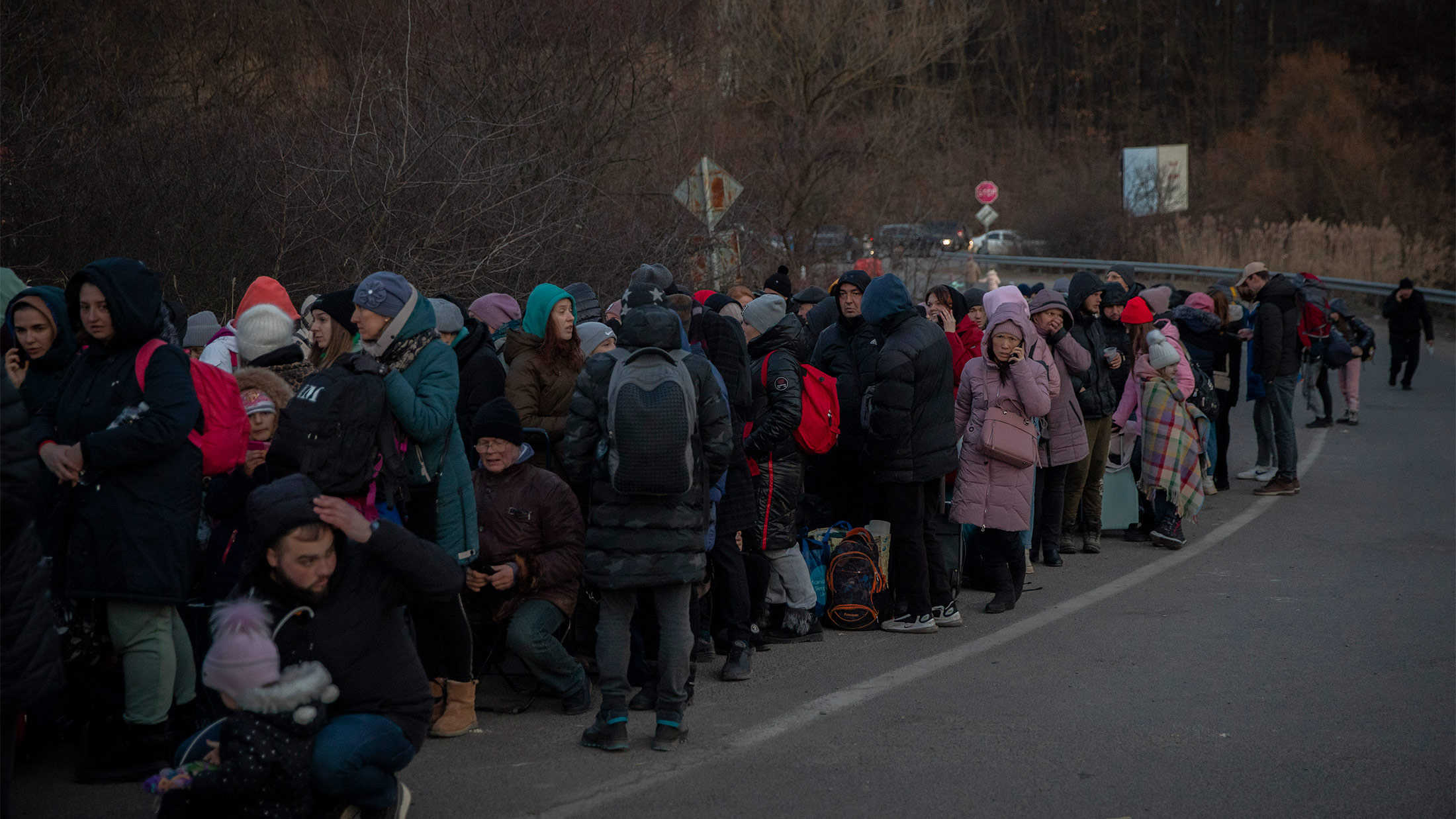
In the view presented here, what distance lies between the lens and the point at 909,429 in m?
7.41

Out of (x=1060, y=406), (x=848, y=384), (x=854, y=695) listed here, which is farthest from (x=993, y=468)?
(x=854, y=695)

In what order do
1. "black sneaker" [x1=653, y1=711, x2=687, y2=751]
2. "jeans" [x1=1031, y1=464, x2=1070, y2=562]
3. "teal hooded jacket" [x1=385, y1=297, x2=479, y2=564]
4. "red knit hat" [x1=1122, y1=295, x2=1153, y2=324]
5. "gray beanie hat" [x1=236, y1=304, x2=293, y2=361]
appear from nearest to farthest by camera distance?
"teal hooded jacket" [x1=385, y1=297, x2=479, y2=564], "black sneaker" [x1=653, y1=711, x2=687, y2=751], "gray beanie hat" [x1=236, y1=304, x2=293, y2=361], "jeans" [x1=1031, y1=464, x2=1070, y2=562], "red knit hat" [x1=1122, y1=295, x2=1153, y2=324]

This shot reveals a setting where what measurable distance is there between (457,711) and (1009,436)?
3.91 meters

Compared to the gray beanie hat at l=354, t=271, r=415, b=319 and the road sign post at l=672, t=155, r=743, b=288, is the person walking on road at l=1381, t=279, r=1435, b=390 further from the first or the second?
the gray beanie hat at l=354, t=271, r=415, b=319

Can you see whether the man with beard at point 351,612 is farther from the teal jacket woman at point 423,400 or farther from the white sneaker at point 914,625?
the white sneaker at point 914,625

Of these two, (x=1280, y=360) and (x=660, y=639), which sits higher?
(x=1280, y=360)

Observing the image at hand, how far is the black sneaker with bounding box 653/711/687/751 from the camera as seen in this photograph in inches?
216

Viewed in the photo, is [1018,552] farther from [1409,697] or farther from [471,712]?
[471,712]

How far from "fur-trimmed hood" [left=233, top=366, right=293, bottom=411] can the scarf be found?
6.77 metres

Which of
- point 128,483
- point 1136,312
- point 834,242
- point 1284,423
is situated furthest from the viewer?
point 834,242

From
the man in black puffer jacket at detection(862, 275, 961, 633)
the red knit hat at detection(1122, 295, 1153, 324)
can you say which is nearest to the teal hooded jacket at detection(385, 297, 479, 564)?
the man in black puffer jacket at detection(862, 275, 961, 633)

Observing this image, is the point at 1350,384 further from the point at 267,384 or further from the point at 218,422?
the point at 218,422

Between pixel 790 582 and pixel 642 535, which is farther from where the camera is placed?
pixel 790 582

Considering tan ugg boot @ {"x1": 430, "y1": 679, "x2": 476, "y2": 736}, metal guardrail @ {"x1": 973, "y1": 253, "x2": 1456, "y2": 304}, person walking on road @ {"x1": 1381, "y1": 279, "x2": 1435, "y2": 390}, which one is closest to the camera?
tan ugg boot @ {"x1": 430, "y1": 679, "x2": 476, "y2": 736}
